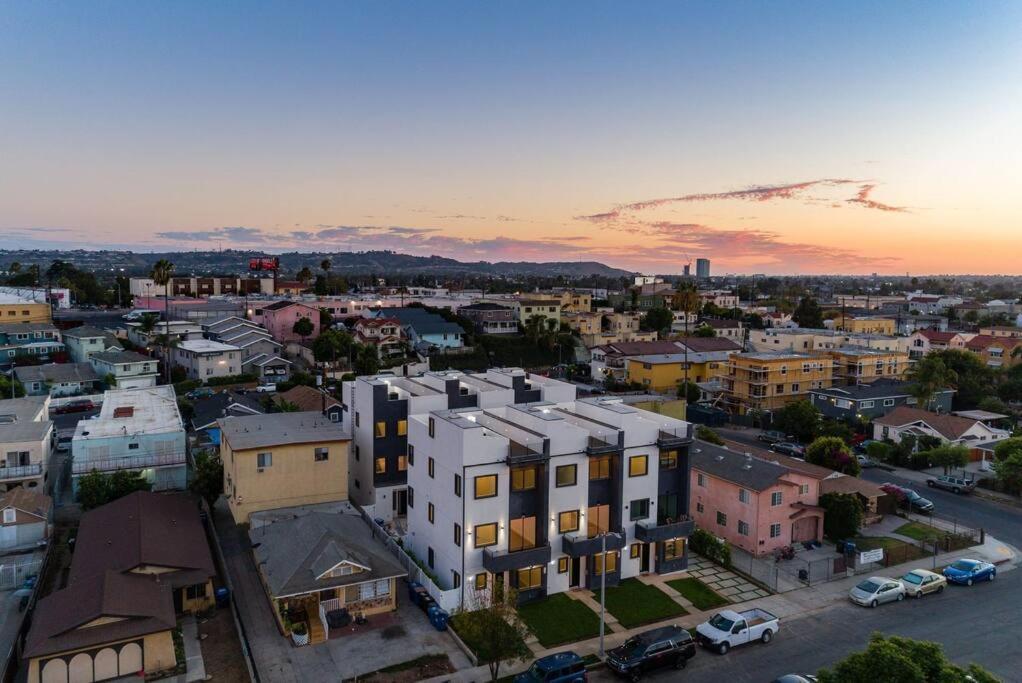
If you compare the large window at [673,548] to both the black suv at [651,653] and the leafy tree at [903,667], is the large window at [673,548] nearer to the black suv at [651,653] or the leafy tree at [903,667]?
the black suv at [651,653]

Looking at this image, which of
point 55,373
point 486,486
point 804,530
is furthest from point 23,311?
point 804,530

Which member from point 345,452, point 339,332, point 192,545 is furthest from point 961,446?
point 339,332

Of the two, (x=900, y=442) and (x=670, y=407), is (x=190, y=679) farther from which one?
(x=900, y=442)

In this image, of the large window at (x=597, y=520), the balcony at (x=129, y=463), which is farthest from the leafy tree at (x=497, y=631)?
the balcony at (x=129, y=463)

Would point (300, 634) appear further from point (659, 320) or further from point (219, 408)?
point (659, 320)

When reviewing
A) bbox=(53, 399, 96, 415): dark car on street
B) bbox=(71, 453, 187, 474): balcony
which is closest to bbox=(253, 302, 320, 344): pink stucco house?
bbox=(53, 399, 96, 415): dark car on street

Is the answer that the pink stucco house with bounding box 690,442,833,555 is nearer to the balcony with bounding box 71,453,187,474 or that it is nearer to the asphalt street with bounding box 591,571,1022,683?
the asphalt street with bounding box 591,571,1022,683

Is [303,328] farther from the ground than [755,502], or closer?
farther from the ground
